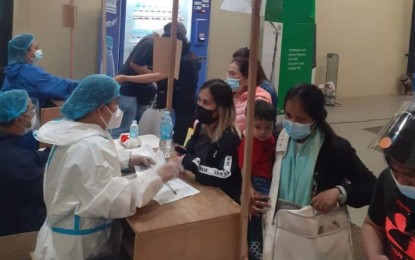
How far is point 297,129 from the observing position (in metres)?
1.93

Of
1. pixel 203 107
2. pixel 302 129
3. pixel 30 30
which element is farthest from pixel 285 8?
pixel 302 129

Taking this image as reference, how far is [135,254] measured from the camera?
5.63ft

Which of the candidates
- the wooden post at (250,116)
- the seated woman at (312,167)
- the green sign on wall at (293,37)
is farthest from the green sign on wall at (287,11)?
the wooden post at (250,116)

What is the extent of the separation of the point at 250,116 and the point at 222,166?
381 mm

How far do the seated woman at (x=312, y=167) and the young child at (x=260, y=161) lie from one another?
0.15 metres

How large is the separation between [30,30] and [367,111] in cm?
453

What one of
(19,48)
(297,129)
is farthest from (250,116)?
(19,48)

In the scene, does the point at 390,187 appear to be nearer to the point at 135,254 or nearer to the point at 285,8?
the point at 135,254

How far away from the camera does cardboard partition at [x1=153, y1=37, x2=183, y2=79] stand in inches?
109

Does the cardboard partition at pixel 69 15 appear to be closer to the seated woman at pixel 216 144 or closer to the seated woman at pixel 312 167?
the seated woman at pixel 216 144

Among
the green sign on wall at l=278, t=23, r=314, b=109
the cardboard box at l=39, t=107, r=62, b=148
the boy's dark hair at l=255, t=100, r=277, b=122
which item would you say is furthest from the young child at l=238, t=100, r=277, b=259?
the green sign on wall at l=278, t=23, r=314, b=109

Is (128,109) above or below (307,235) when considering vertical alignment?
above

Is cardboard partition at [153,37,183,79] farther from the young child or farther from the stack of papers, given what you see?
the young child

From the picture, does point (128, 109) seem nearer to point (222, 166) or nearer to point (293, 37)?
point (222, 166)
